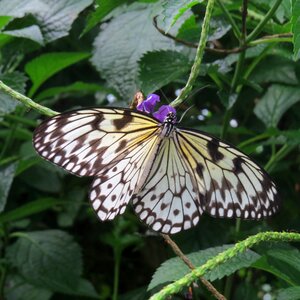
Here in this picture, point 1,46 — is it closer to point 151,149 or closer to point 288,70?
point 151,149

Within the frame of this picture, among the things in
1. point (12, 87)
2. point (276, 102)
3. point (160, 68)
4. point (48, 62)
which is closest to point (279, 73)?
point (276, 102)

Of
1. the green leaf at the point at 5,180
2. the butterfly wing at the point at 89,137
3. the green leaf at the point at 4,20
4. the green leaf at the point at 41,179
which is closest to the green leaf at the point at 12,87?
the green leaf at the point at 4,20

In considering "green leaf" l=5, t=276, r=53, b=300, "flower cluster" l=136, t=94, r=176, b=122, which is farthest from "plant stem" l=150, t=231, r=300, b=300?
"green leaf" l=5, t=276, r=53, b=300

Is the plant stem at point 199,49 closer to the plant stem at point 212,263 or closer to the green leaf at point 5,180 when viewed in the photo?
the plant stem at point 212,263

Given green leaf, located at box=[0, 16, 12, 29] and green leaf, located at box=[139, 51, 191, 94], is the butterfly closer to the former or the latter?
green leaf, located at box=[139, 51, 191, 94]

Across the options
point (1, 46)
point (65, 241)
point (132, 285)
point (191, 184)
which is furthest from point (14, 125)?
point (132, 285)

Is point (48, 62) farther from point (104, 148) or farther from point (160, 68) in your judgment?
point (104, 148)
